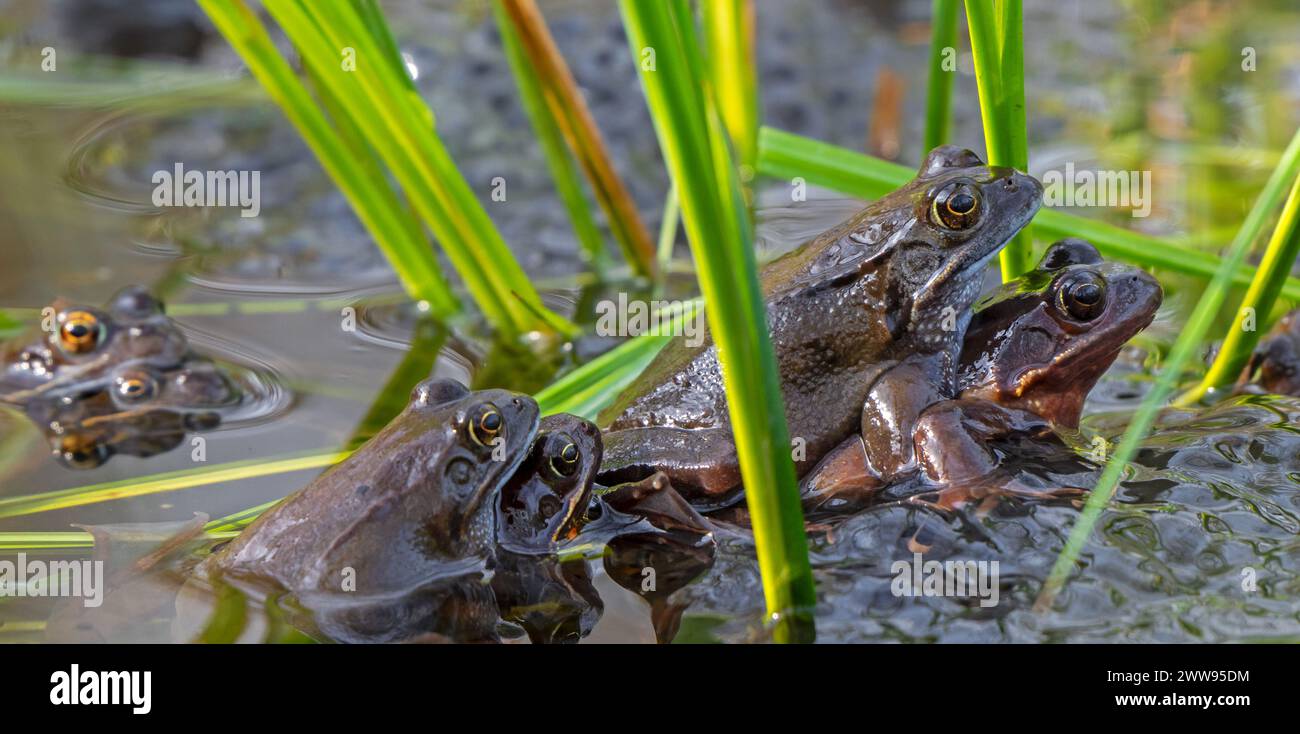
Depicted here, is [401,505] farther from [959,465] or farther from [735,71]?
[735,71]


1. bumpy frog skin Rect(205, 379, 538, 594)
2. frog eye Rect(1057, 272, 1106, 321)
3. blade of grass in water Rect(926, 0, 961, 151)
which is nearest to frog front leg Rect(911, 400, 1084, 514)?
frog eye Rect(1057, 272, 1106, 321)

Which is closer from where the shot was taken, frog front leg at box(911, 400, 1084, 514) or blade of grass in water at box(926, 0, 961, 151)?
frog front leg at box(911, 400, 1084, 514)

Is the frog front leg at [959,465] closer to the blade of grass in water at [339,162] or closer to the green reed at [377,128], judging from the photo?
the green reed at [377,128]

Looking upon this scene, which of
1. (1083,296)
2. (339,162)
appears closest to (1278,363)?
(1083,296)

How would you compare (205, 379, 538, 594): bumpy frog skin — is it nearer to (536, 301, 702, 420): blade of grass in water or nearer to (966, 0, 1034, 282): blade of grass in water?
(536, 301, 702, 420): blade of grass in water

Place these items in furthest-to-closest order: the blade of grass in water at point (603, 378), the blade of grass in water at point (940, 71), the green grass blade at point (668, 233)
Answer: the green grass blade at point (668, 233) < the blade of grass in water at point (603, 378) < the blade of grass in water at point (940, 71)

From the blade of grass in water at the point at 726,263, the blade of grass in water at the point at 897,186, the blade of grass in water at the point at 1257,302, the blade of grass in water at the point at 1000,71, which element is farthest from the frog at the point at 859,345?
the blade of grass in water at the point at 726,263

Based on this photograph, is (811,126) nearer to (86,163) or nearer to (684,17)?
(86,163)
